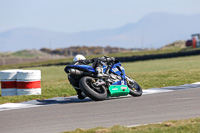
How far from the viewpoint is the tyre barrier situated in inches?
534

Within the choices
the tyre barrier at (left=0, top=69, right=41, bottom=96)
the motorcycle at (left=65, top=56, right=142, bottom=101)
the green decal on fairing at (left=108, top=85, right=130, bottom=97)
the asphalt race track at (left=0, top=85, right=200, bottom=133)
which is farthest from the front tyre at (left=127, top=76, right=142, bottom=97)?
the tyre barrier at (left=0, top=69, right=41, bottom=96)

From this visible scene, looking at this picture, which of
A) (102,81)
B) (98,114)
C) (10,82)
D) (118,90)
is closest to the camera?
(98,114)

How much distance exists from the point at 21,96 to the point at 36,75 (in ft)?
2.98

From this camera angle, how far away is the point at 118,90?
11.6 metres

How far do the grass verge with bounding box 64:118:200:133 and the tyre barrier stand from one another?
21.8 ft

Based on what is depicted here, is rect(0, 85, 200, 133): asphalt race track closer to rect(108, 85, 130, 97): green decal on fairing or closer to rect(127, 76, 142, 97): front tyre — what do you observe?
rect(108, 85, 130, 97): green decal on fairing

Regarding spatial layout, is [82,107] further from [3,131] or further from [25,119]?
[3,131]

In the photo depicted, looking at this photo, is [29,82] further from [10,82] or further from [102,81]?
[102,81]

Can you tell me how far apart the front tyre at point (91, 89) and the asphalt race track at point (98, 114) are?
0.19 metres

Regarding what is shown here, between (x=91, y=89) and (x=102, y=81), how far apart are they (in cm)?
47

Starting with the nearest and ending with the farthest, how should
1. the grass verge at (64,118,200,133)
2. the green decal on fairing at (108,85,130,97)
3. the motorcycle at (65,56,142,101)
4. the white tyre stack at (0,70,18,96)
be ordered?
1. the grass verge at (64,118,200,133)
2. the motorcycle at (65,56,142,101)
3. the green decal on fairing at (108,85,130,97)
4. the white tyre stack at (0,70,18,96)

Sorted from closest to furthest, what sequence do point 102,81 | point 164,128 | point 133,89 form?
point 164,128 < point 102,81 < point 133,89

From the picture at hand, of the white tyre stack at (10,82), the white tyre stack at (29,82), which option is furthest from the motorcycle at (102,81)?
the white tyre stack at (10,82)

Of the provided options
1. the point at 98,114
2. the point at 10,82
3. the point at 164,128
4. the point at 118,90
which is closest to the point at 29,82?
the point at 10,82
